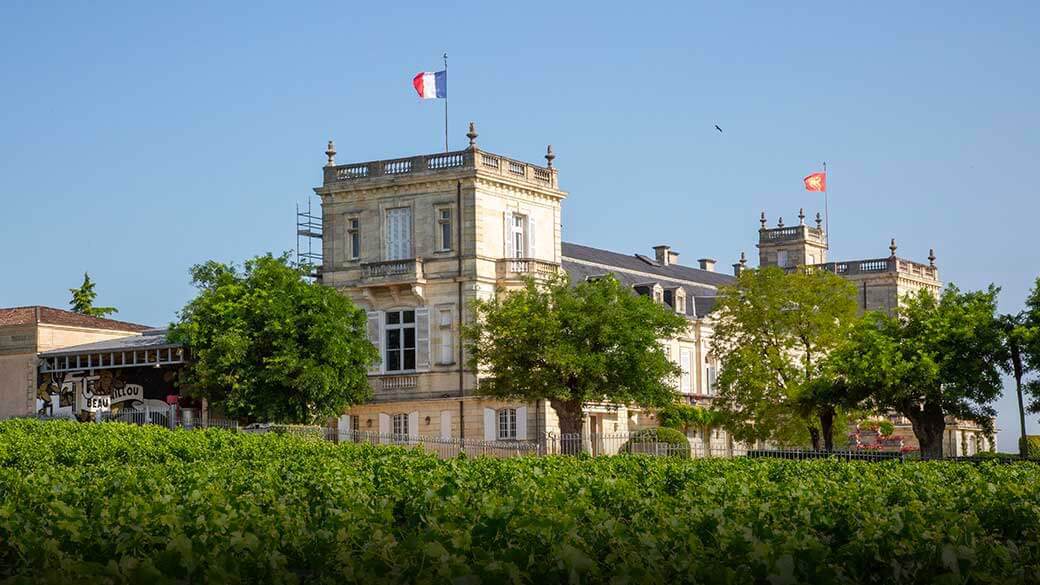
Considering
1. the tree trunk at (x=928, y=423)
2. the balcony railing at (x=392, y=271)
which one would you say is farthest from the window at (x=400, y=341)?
the tree trunk at (x=928, y=423)

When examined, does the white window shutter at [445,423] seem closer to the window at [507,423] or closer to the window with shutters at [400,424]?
the window with shutters at [400,424]

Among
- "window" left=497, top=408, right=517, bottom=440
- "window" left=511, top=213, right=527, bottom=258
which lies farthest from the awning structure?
"window" left=511, top=213, right=527, bottom=258

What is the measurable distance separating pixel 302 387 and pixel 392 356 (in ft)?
21.8

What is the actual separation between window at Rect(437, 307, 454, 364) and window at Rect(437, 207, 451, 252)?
250cm

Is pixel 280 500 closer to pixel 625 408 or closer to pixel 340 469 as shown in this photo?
pixel 340 469

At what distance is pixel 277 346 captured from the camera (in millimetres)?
68000

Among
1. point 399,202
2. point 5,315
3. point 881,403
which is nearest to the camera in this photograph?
point 881,403

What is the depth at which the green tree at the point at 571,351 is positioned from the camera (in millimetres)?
66375

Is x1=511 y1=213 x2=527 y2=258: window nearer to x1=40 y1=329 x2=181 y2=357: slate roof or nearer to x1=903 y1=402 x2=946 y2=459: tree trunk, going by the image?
x1=40 y1=329 x2=181 y2=357: slate roof

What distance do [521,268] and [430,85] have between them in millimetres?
8194

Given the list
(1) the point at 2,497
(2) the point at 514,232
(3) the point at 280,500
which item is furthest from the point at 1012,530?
(2) the point at 514,232

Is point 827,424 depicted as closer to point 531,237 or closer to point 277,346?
point 531,237

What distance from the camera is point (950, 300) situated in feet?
221

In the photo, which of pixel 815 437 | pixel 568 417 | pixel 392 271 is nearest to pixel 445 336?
pixel 392 271
